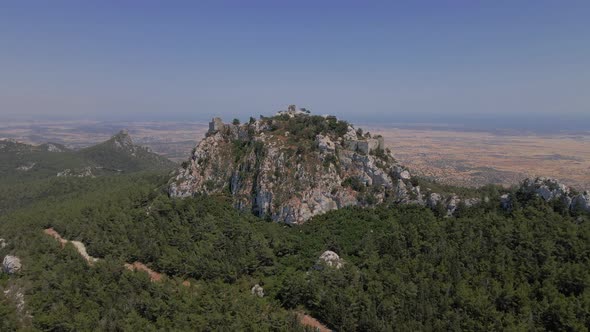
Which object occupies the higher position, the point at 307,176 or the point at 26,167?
the point at 307,176

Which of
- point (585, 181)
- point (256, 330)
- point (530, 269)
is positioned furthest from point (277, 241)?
point (585, 181)

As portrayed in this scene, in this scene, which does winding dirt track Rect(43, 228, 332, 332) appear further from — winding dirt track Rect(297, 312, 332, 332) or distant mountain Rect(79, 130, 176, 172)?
distant mountain Rect(79, 130, 176, 172)

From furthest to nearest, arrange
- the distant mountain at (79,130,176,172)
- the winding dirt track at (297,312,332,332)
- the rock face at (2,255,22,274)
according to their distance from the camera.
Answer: the distant mountain at (79,130,176,172)
the rock face at (2,255,22,274)
the winding dirt track at (297,312,332,332)

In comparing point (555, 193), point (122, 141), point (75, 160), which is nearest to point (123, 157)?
point (122, 141)

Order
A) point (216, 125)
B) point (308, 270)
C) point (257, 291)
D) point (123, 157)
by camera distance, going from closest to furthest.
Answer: point (257, 291)
point (308, 270)
point (216, 125)
point (123, 157)

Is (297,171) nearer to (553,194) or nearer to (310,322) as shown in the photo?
(310,322)

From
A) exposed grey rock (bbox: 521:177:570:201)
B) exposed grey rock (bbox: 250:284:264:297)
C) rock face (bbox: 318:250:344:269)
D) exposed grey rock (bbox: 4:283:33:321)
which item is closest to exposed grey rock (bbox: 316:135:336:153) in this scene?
rock face (bbox: 318:250:344:269)

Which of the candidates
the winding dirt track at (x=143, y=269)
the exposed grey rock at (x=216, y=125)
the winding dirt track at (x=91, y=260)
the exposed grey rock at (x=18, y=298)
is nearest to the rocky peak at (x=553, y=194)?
the winding dirt track at (x=143, y=269)
